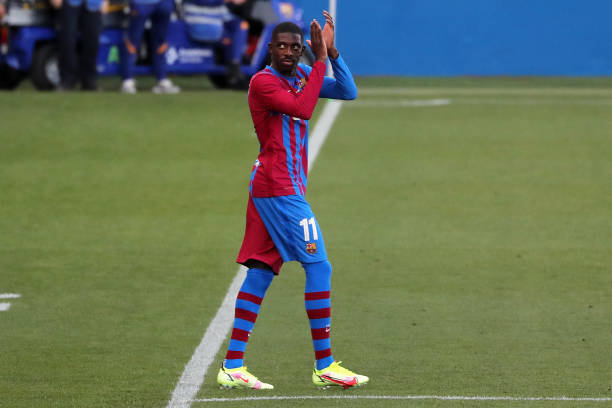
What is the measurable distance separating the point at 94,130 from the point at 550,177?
562 cm

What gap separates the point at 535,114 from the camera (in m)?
17.2

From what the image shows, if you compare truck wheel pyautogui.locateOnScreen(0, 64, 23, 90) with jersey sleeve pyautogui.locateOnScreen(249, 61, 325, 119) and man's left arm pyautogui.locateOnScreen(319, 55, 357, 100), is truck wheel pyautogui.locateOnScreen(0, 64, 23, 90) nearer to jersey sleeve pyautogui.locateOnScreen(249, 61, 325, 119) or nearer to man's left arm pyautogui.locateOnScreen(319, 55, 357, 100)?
man's left arm pyautogui.locateOnScreen(319, 55, 357, 100)

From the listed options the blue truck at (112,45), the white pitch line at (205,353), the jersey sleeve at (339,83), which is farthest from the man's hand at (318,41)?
the blue truck at (112,45)

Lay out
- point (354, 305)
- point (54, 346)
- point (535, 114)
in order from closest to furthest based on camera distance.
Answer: point (54, 346) < point (354, 305) < point (535, 114)

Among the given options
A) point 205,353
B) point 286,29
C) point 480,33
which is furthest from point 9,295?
point 480,33

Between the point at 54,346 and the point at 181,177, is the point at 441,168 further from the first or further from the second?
the point at 54,346

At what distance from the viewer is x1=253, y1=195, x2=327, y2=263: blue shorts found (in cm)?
584

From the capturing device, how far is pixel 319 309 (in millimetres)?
5867

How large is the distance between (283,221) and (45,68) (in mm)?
13570

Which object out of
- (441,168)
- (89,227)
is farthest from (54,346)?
(441,168)

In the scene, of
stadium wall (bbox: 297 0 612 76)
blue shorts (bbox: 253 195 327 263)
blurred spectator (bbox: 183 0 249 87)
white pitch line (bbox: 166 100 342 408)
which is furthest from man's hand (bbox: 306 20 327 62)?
stadium wall (bbox: 297 0 612 76)

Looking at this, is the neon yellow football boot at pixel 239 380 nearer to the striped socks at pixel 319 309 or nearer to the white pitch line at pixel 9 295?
the striped socks at pixel 319 309

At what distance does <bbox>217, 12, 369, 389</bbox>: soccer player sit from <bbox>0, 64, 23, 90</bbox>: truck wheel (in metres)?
13.9

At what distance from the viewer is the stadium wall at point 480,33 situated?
2391cm
